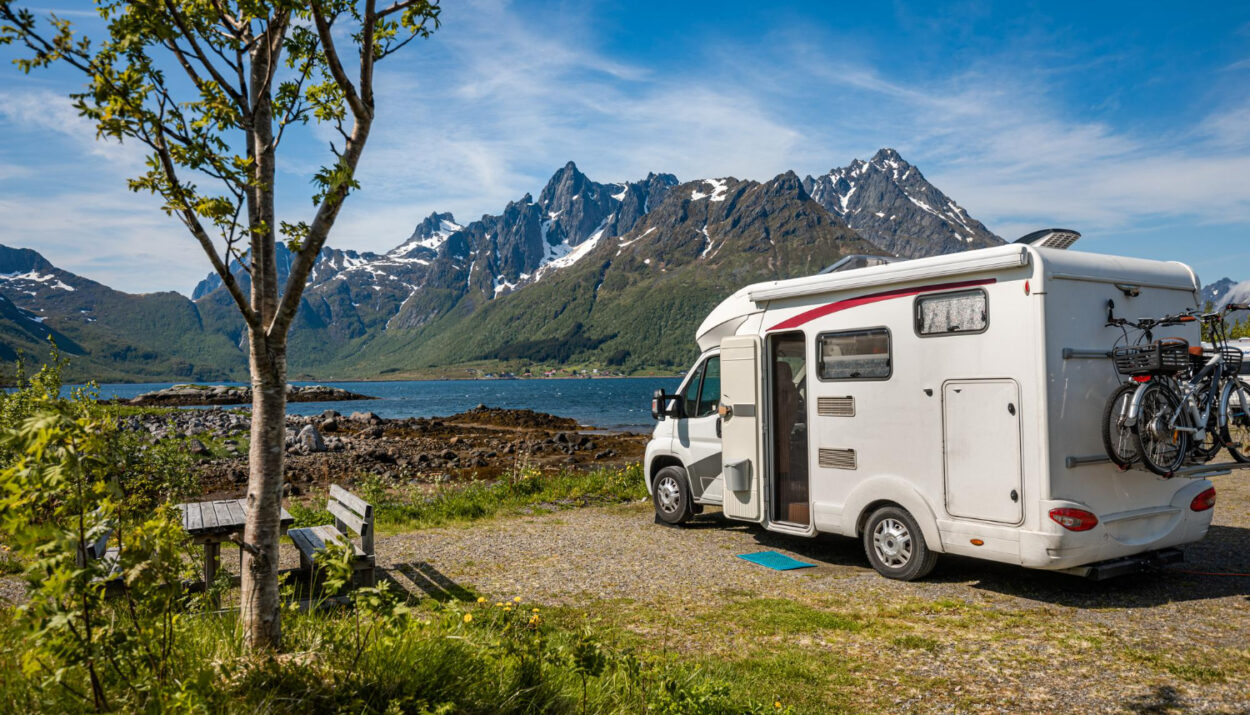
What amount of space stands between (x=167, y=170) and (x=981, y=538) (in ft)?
22.1

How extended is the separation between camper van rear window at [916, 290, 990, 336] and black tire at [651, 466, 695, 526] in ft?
14.0

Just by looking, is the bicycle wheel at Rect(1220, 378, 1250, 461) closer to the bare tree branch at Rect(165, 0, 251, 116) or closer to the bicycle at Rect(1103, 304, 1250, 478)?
the bicycle at Rect(1103, 304, 1250, 478)

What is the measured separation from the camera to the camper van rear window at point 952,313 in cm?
712

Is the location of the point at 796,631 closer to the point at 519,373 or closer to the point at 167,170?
the point at 167,170

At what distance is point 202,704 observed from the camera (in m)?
3.06

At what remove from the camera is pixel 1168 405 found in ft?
22.3

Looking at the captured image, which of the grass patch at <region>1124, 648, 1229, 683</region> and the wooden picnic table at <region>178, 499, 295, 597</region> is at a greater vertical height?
the wooden picnic table at <region>178, 499, 295, 597</region>

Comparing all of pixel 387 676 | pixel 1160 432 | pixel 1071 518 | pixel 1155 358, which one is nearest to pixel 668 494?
pixel 1071 518

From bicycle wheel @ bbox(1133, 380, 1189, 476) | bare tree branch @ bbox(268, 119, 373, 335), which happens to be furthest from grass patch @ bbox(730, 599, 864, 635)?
bare tree branch @ bbox(268, 119, 373, 335)

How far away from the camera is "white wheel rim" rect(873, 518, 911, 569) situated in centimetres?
776

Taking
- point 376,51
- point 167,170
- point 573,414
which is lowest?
point 573,414

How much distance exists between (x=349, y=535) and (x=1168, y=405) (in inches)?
→ 302

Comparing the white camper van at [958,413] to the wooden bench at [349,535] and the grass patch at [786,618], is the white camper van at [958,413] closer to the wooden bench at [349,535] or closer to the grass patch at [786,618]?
the grass patch at [786,618]

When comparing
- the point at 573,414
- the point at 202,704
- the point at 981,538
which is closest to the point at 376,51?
the point at 202,704
